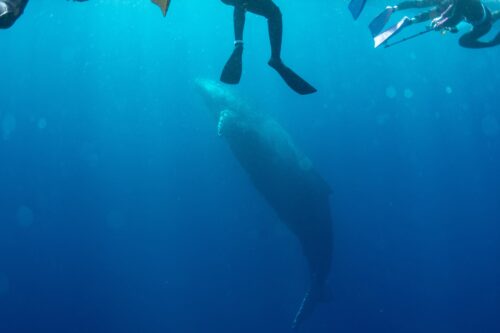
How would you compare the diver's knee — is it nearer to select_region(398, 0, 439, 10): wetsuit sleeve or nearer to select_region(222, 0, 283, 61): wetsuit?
select_region(222, 0, 283, 61): wetsuit

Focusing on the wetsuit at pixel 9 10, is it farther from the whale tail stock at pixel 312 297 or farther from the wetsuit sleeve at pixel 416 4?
the whale tail stock at pixel 312 297

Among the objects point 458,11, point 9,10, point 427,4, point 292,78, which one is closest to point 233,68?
point 292,78

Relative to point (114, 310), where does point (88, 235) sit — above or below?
below

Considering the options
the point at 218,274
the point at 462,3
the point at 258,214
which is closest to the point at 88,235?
the point at 218,274

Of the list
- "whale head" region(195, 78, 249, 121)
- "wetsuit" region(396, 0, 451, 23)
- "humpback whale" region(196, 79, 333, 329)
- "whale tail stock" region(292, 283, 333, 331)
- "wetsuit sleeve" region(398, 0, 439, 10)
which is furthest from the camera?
"whale tail stock" region(292, 283, 333, 331)

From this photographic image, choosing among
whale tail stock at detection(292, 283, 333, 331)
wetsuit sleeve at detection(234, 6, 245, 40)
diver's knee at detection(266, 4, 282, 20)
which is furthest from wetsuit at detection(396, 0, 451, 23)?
whale tail stock at detection(292, 283, 333, 331)

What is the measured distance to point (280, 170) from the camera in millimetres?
13273

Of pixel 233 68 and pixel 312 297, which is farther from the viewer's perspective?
pixel 312 297

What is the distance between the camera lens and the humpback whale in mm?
13070

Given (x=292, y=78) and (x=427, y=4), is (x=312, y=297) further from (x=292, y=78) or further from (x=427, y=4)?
(x=292, y=78)

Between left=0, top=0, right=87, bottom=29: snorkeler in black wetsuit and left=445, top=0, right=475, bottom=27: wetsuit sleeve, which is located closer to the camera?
left=0, top=0, right=87, bottom=29: snorkeler in black wetsuit

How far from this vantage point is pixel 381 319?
25516mm

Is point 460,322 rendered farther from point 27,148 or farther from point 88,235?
point 27,148

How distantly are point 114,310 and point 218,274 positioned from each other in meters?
8.47
